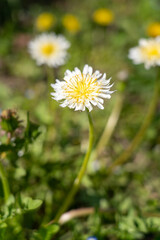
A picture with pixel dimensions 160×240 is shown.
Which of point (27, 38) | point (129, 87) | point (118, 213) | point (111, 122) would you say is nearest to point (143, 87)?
point (129, 87)

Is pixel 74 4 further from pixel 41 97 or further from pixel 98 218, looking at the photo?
pixel 98 218

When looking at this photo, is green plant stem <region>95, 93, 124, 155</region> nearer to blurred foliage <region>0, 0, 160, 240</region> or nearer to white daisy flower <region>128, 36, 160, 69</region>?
blurred foliage <region>0, 0, 160, 240</region>

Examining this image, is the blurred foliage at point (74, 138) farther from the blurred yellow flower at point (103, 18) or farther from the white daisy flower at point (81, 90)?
the white daisy flower at point (81, 90)

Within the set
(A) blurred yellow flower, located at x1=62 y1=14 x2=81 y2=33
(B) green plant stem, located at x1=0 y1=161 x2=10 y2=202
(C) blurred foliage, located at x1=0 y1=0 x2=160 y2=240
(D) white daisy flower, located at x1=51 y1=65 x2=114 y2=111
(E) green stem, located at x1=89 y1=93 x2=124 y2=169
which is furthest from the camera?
(A) blurred yellow flower, located at x1=62 y1=14 x2=81 y2=33

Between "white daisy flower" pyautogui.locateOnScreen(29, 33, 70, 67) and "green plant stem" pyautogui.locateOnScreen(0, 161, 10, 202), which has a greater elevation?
"white daisy flower" pyautogui.locateOnScreen(29, 33, 70, 67)

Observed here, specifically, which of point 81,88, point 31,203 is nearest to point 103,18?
point 81,88

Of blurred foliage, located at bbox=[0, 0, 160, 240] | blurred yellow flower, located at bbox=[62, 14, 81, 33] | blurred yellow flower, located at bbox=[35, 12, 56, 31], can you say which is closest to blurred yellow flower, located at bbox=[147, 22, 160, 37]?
blurred foliage, located at bbox=[0, 0, 160, 240]

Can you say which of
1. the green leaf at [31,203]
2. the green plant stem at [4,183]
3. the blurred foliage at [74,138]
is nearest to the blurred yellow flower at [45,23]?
the blurred foliage at [74,138]
